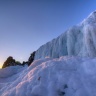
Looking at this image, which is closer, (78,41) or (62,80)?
(62,80)

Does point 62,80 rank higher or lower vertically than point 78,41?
lower

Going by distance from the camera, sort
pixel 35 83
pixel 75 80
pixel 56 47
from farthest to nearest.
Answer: pixel 56 47 → pixel 35 83 → pixel 75 80

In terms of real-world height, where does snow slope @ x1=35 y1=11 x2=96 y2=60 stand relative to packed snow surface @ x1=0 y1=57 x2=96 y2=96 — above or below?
above

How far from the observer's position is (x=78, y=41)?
26.0m

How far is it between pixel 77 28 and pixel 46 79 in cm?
2157

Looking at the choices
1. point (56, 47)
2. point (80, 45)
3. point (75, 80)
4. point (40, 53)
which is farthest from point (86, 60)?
point (40, 53)

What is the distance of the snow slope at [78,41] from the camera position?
75.3 feet

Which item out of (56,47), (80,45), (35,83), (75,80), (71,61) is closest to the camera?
(75,80)

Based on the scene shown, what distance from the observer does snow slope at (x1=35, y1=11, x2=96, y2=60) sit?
23.0 metres

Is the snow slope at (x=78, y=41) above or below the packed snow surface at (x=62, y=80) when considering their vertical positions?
above

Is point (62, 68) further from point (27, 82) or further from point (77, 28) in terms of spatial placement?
point (77, 28)

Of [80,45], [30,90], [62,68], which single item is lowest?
[30,90]

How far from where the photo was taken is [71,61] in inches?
248

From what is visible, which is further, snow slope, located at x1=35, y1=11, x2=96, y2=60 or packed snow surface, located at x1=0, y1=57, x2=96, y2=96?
snow slope, located at x1=35, y1=11, x2=96, y2=60
